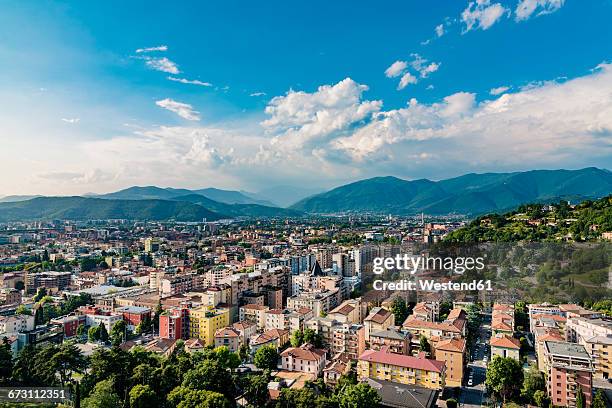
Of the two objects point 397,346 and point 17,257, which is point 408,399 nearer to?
point 397,346

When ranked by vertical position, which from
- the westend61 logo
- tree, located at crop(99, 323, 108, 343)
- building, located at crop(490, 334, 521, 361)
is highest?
the westend61 logo

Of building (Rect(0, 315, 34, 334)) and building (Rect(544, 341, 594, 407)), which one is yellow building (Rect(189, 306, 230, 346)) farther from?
building (Rect(544, 341, 594, 407))

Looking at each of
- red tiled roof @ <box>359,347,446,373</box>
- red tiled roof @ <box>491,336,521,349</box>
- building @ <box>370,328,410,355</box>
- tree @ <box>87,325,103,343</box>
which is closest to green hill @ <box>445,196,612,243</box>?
red tiled roof @ <box>491,336,521,349</box>

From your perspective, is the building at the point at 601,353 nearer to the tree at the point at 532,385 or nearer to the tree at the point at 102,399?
the tree at the point at 532,385

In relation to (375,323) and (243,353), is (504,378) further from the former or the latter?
(243,353)

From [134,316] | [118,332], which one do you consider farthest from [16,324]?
[134,316]

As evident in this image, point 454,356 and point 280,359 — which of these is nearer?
point 454,356

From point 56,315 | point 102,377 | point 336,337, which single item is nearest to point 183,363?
point 102,377
